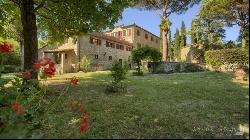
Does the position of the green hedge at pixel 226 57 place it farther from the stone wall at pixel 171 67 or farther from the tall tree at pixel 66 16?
the tall tree at pixel 66 16

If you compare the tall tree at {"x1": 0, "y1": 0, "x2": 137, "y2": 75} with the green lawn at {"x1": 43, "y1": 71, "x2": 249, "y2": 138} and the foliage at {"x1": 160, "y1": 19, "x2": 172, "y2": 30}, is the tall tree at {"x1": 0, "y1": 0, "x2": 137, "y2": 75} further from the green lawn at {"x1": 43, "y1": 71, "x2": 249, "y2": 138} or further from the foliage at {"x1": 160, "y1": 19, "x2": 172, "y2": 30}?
the foliage at {"x1": 160, "y1": 19, "x2": 172, "y2": 30}

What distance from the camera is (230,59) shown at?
74.2ft

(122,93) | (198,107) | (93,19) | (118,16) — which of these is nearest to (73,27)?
(93,19)

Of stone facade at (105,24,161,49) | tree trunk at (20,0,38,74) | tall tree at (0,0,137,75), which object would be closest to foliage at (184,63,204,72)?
tall tree at (0,0,137,75)

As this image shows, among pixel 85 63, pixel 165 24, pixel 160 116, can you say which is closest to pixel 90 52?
pixel 85 63

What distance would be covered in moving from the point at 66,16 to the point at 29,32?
2.29 metres

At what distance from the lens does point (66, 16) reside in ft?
45.1

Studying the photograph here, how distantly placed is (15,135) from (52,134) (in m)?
4.17

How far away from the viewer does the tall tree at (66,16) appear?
12148mm

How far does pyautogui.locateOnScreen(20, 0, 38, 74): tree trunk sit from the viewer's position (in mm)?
12086

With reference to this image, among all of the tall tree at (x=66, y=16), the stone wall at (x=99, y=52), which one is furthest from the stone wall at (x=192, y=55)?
the tall tree at (x=66, y=16)

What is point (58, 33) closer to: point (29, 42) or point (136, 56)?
point (29, 42)

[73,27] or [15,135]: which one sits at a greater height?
[73,27]

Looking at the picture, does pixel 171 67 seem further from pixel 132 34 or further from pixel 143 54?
pixel 132 34
